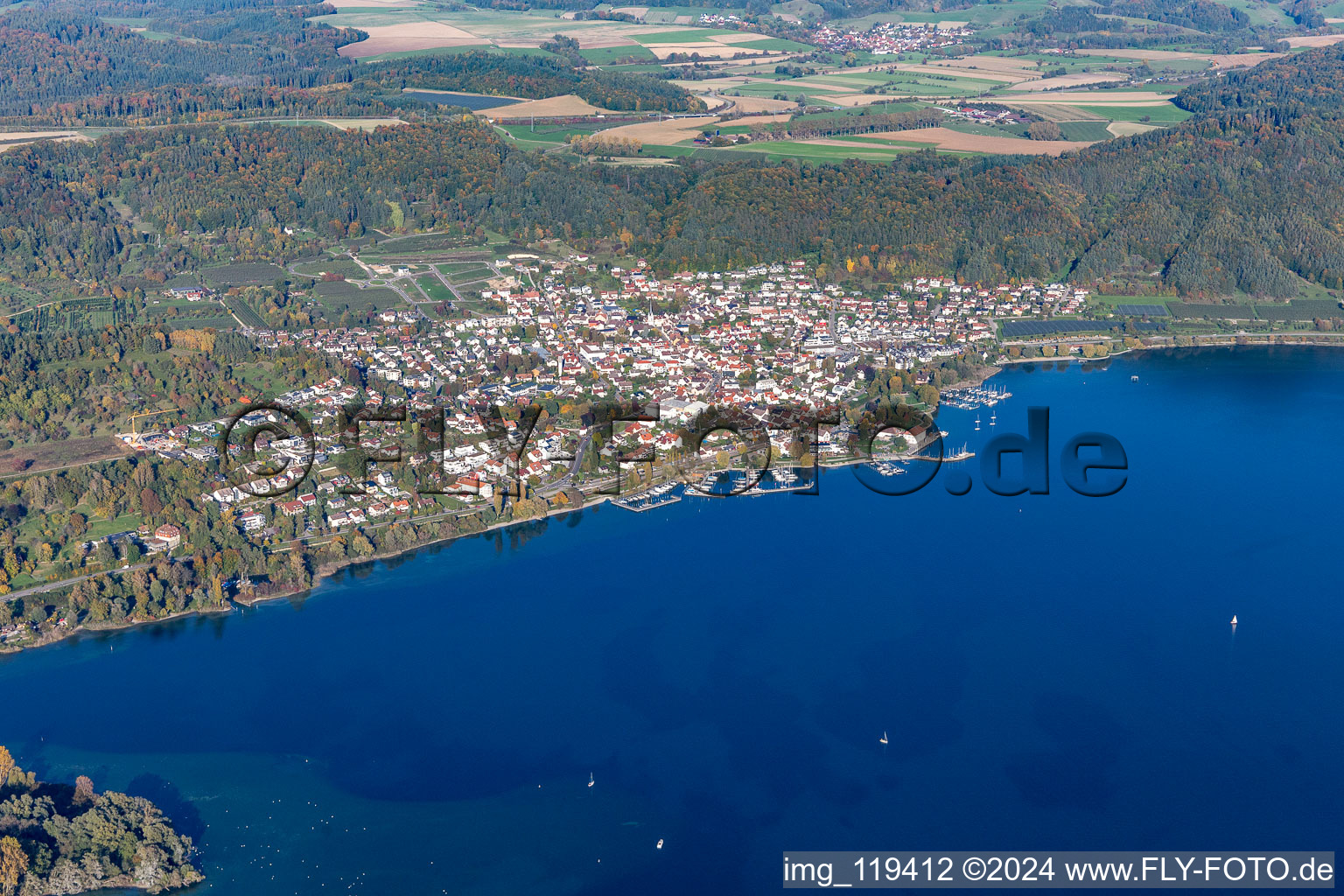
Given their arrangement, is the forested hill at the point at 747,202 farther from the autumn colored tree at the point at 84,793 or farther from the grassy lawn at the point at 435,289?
the autumn colored tree at the point at 84,793

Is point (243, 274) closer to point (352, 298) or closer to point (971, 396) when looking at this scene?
point (352, 298)

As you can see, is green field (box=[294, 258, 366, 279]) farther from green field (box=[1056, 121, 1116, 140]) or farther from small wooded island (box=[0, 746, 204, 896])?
green field (box=[1056, 121, 1116, 140])

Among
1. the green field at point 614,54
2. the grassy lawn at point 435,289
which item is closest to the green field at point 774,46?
the green field at point 614,54

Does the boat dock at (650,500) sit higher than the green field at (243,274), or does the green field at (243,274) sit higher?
the green field at (243,274)

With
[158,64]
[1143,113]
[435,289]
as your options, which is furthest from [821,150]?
[158,64]

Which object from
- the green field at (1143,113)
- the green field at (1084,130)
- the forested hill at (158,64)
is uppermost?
the forested hill at (158,64)

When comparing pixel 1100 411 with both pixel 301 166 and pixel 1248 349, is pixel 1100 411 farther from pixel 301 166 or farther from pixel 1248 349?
pixel 301 166
